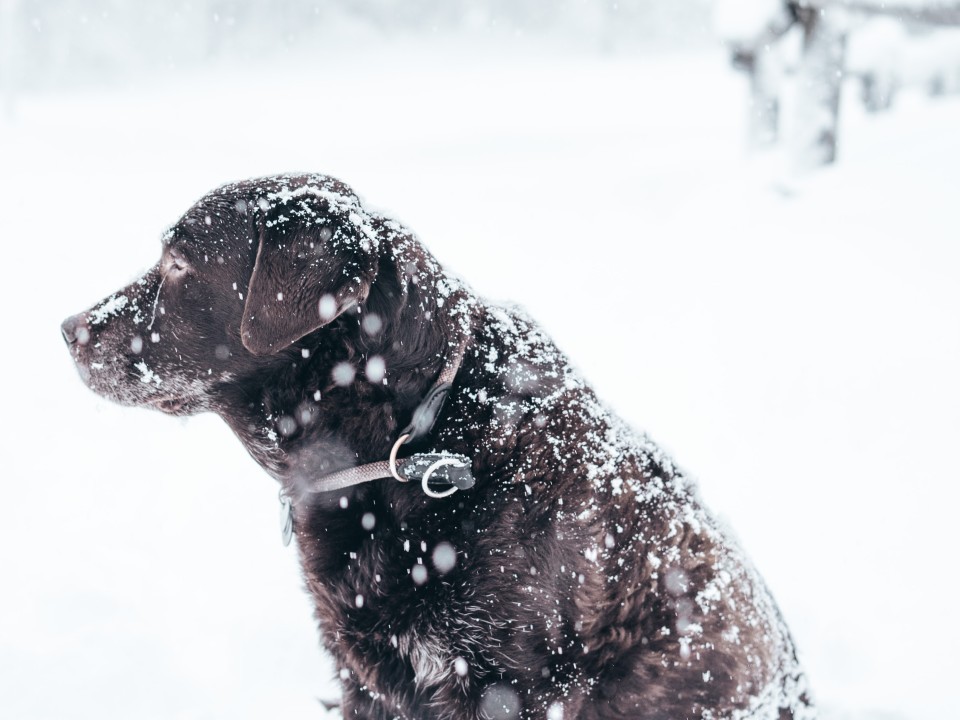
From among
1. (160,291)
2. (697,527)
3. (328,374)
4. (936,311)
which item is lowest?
(936,311)

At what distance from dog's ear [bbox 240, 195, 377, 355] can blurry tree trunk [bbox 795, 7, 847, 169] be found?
27.0 feet

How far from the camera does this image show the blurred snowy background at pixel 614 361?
141 inches

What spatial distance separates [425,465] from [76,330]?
4.51 ft

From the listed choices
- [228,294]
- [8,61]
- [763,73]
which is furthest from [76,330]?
[8,61]

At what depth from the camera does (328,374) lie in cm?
235

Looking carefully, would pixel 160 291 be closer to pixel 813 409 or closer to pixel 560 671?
pixel 560 671

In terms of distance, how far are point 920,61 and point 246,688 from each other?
21.7m

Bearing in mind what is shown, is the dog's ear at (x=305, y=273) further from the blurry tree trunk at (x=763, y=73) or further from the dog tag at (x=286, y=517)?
the blurry tree trunk at (x=763, y=73)

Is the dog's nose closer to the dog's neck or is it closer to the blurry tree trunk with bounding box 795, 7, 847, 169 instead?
the dog's neck

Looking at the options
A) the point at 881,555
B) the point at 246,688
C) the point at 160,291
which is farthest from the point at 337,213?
the point at 881,555

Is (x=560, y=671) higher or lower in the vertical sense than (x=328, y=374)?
lower

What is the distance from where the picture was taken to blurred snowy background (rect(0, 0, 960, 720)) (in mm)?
3576

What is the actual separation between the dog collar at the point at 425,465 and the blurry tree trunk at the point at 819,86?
26.9 ft

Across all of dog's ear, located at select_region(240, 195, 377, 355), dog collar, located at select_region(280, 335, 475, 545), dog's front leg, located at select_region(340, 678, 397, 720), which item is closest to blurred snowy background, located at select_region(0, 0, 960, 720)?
dog's front leg, located at select_region(340, 678, 397, 720)
